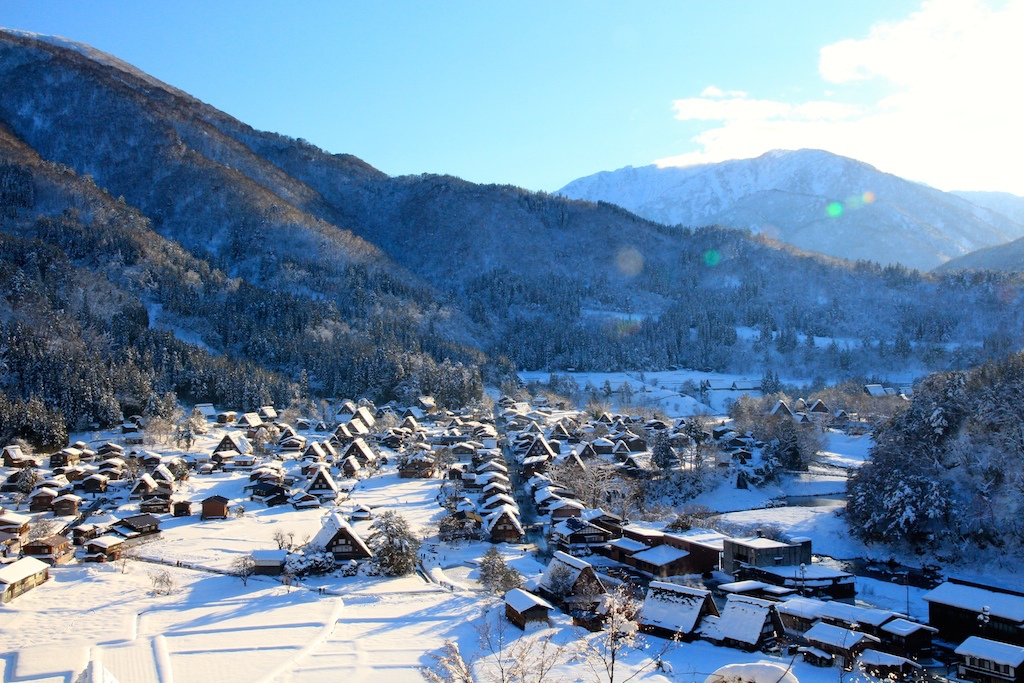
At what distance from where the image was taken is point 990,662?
17234 mm

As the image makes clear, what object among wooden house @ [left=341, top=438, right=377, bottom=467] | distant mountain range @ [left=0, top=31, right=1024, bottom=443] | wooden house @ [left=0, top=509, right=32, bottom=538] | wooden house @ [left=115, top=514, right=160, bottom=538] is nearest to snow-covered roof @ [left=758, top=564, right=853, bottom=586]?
wooden house @ [left=115, top=514, right=160, bottom=538]

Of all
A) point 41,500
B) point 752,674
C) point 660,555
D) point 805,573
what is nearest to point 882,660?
point 805,573

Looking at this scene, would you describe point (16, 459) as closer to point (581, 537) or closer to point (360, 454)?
point (360, 454)

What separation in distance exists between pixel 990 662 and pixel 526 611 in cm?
1192

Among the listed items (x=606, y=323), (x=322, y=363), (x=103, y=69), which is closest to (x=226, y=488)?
(x=322, y=363)

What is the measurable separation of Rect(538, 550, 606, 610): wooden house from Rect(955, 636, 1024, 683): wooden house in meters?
9.74

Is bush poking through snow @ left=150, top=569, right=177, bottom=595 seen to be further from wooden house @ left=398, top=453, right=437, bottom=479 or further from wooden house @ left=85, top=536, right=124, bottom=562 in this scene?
wooden house @ left=398, top=453, right=437, bottom=479

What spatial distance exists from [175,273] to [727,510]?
82.9m

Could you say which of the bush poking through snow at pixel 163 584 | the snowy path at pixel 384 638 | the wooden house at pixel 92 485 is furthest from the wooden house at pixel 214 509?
the snowy path at pixel 384 638

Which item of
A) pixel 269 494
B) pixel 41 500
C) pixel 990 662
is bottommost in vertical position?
pixel 269 494

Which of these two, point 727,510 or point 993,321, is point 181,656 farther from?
point 993,321

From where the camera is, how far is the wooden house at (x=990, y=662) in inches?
666

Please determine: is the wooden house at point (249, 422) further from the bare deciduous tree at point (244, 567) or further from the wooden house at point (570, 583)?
the wooden house at point (570, 583)

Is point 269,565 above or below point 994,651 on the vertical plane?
below
